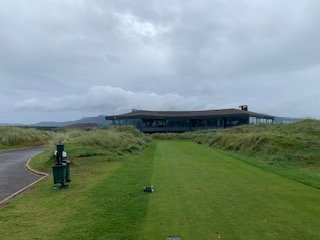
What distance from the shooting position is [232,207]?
989cm

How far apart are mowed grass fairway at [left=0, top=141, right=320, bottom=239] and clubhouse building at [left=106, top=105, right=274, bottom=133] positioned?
62015 mm

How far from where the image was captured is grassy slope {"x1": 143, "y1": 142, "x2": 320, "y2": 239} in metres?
7.77

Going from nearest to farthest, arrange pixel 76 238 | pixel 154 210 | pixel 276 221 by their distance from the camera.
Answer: pixel 76 238, pixel 276 221, pixel 154 210

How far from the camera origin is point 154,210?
31.9 ft

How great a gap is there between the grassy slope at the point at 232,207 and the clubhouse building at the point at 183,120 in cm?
6212

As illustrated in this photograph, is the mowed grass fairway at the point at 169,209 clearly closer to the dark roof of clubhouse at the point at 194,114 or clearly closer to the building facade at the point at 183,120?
the dark roof of clubhouse at the point at 194,114

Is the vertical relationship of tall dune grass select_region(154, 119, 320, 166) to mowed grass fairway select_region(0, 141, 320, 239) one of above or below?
above

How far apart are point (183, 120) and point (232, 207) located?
71763 mm

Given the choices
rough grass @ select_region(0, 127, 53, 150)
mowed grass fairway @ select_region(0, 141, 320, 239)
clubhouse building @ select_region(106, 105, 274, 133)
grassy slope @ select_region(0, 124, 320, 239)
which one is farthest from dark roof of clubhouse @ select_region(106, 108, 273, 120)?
mowed grass fairway @ select_region(0, 141, 320, 239)

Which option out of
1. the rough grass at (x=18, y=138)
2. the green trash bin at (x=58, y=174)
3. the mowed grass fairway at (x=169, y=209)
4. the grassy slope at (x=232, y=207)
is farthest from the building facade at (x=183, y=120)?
the green trash bin at (x=58, y=174)

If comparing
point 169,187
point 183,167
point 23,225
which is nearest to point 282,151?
point 183,167

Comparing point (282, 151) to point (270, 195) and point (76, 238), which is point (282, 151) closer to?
point (270, 195)

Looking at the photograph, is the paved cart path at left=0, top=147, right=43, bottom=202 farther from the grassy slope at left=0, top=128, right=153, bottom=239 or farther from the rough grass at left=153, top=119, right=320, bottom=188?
the rough grass at left=153, top=119, right=320, bottom=188

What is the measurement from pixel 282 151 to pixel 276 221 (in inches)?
598
